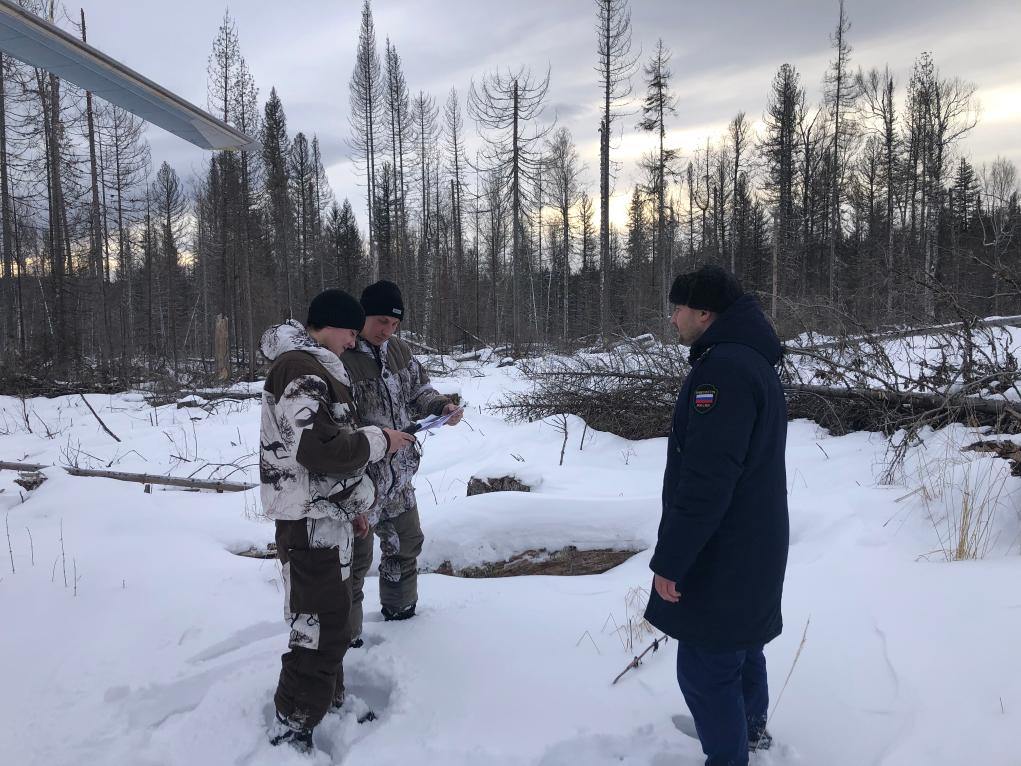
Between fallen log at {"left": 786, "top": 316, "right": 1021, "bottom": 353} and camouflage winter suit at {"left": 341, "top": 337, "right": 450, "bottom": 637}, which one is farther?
fallen log at {"left": 786, "top": 316, "right": 1021, "bottom": 353}

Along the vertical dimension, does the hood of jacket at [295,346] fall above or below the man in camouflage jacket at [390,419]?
above

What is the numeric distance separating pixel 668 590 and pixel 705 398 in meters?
0.67

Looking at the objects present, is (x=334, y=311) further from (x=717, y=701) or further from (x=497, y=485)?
(x=497, y=485)

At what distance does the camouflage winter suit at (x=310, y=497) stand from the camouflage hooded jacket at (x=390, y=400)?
0.57 metres

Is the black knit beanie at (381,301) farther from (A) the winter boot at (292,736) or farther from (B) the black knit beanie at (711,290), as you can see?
(A) the winter boot at (292,736)

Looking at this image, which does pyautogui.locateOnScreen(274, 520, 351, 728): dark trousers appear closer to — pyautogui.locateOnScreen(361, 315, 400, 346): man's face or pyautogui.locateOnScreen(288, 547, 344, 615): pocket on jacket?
pyautogui.locateOnScreen(288, 547, 344, 615): pocket on jacket

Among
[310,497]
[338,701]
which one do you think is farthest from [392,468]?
[338,701]

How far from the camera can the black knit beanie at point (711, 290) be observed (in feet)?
7.03

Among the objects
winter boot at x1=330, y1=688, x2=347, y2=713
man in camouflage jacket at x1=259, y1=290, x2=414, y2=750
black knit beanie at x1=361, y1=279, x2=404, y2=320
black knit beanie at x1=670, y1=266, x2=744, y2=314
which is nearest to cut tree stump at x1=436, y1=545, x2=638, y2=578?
winter boot at x1=330, y1=688, x2=347, y2=713

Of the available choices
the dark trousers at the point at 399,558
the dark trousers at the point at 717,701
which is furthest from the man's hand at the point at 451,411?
the dark trousers at the point at 717,701

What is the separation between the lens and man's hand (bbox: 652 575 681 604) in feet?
6.65

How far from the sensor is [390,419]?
131 inches

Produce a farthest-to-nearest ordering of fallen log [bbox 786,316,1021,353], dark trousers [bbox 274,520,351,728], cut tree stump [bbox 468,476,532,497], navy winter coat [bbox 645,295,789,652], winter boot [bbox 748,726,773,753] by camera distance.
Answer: fallen log [bbox 786,316,1021,353]
cut tree stump [bbox 468,476,532,497]
dark trousers [bbox 274,520,351,728]
winter boot [bbox 748,726,773,753]
navy winter coat [bbox 645,295,789,652]

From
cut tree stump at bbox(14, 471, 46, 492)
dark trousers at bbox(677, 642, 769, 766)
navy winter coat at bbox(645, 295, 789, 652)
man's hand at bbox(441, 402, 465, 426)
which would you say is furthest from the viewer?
cut tree stump at bbox(14, 471, 46, 492)
